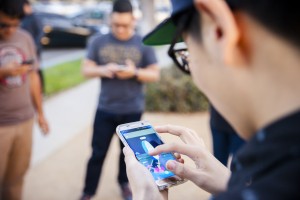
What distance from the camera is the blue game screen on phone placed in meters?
1.47

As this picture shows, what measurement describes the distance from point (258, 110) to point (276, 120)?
51 mm

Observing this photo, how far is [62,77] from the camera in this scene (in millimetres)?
8180

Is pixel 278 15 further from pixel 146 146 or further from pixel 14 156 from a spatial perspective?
pixel 14 156

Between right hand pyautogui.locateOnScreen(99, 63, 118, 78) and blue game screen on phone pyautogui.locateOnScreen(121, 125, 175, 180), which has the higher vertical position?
right hand pyautogui.locateOnScreen(99, 63, 118, 78)

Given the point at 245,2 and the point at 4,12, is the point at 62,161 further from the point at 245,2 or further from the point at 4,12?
the point at 245,2

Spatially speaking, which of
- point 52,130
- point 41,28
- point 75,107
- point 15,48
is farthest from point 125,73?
point 75,107

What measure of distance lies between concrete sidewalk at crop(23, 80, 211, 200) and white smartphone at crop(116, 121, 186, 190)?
107mm

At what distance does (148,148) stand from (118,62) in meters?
1.87

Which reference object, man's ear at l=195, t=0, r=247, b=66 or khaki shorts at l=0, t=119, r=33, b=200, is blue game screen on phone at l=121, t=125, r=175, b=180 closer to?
man's ear at l=195, t=0, r=247, b=66

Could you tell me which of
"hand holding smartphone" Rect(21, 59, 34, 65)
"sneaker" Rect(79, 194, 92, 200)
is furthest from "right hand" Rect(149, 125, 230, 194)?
"sneaker" Rect(79, 194, 92, 200)

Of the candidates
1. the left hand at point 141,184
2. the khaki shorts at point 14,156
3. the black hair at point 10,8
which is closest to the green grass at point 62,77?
the khaki shorts at point 14,156

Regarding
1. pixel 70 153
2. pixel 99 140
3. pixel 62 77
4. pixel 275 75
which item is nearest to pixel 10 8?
pixel 99 140

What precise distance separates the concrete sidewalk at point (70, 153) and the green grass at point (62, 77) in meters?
0.38

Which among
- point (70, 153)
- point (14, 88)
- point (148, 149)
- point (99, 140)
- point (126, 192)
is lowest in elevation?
point (126, 192)
